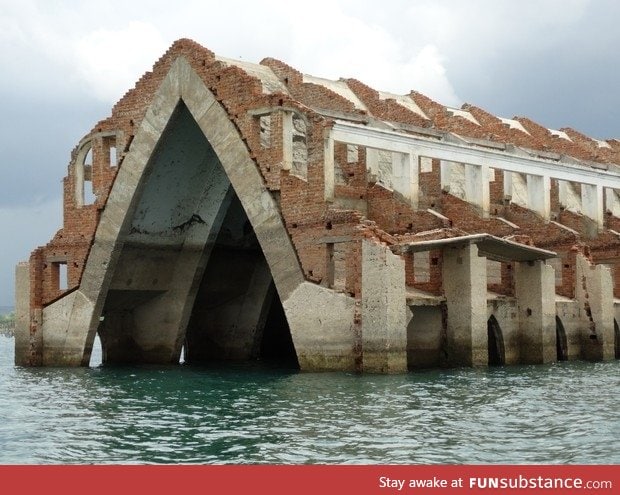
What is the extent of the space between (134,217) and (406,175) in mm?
8683

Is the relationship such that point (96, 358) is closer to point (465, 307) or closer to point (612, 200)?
point (612, 200)

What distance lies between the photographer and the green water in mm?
16891

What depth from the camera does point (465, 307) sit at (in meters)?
31.1

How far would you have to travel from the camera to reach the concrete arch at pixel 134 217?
33.4m

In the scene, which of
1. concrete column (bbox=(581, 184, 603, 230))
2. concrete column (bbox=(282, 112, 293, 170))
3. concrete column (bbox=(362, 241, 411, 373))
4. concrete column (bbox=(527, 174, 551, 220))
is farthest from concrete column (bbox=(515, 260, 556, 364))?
concrete column (bbox=(581, 184, 603, 230))

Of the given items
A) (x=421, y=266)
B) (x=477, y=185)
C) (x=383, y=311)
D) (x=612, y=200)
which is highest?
(x=612, y=200)

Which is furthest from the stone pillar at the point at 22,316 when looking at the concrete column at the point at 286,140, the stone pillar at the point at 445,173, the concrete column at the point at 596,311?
the concrete column at the point at 596,311

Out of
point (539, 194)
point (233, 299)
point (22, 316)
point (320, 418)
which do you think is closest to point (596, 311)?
point (539, 194)

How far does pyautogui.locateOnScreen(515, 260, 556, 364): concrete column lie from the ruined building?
0.20 ft

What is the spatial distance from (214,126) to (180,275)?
6.65m

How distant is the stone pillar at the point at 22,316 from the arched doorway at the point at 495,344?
14.6 meters
